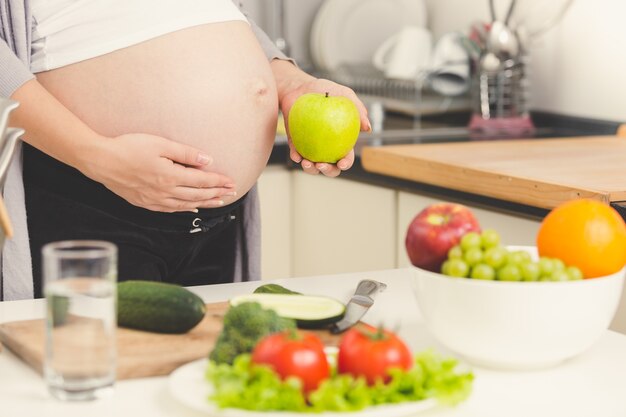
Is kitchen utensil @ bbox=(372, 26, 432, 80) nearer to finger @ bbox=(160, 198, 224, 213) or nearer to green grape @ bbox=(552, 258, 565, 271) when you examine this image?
finger @ bbox=(160, 198, 224, 213)

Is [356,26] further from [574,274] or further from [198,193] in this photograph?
[574,274]

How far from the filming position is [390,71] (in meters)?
2.98

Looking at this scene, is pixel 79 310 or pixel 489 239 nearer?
pixel 79 310

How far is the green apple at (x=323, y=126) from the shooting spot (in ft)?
4.64

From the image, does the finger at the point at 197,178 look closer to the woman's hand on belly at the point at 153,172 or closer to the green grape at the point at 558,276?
the woman's hand on belly at the point at 153,172

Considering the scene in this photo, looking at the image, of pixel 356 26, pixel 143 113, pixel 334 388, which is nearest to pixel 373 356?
pixel 334 388

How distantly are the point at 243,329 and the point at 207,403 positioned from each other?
91 millimetres

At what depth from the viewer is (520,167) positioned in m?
1.94

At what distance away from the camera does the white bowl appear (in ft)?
2.99

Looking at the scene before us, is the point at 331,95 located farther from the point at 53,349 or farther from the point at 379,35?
the point at 379,35

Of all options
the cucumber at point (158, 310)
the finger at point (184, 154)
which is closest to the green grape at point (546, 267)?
the cucumber at point (158, 310)

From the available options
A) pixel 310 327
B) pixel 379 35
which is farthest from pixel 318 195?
pixel 310 327

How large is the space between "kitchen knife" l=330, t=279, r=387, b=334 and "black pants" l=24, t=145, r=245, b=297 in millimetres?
424

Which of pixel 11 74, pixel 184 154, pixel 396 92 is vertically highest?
pixel 11 74
